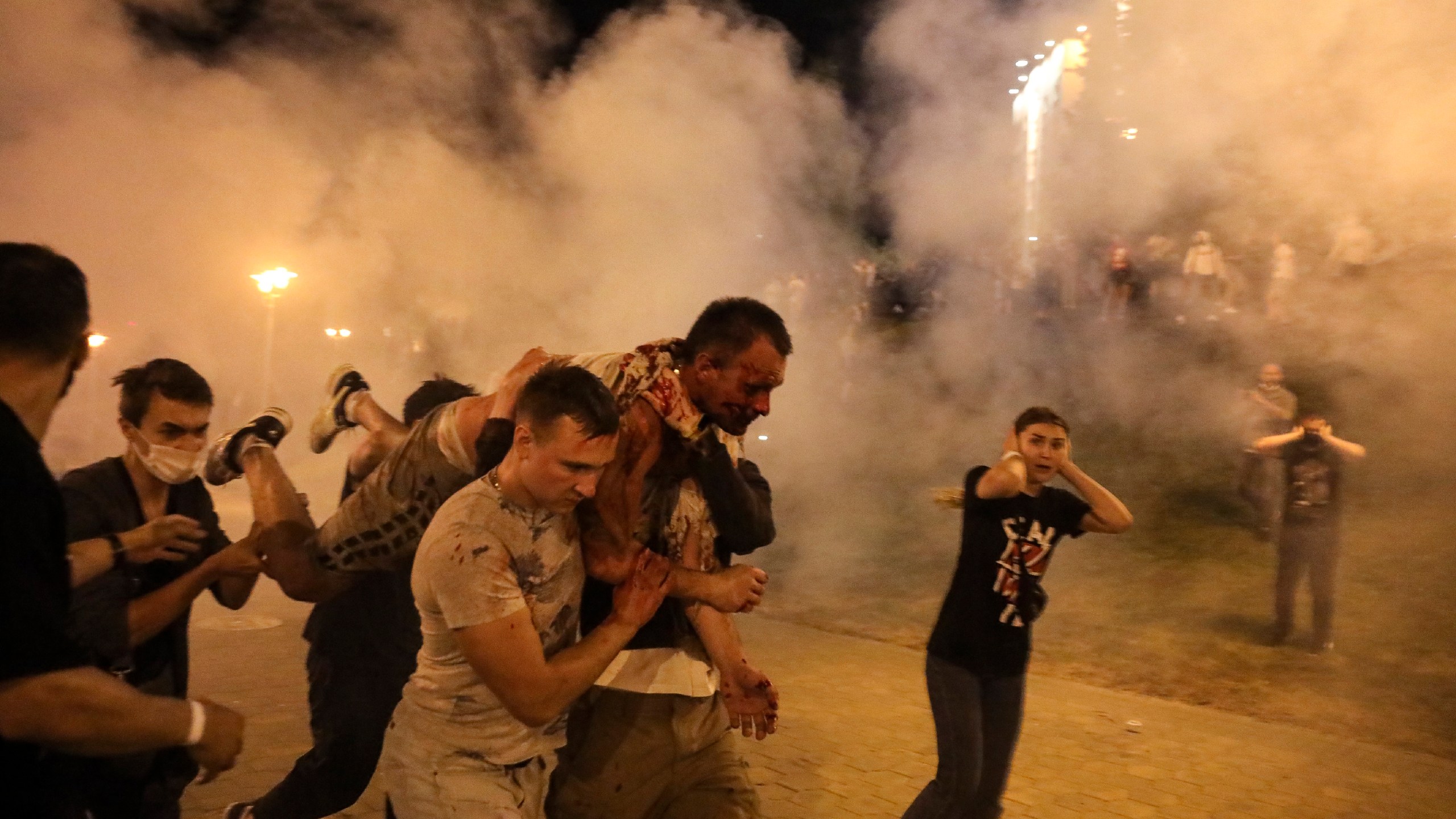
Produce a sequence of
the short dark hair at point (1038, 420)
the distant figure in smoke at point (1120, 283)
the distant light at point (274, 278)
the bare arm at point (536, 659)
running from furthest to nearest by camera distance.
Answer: the distant figure in smoke at point (1120, 283) → the distant light at point (274, 278) → the short dark hair at point (1038, 420) → the bare arm at point (536, 659)

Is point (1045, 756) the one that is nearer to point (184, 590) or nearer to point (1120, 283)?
point (184, 590)

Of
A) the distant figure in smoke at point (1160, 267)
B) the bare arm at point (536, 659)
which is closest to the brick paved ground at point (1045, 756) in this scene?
the bare arm at point (536, 659)

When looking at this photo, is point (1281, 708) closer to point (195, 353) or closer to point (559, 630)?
point (559, 630)

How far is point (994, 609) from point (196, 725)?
2.24m

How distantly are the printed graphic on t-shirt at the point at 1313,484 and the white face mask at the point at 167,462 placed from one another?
5840 millimetres

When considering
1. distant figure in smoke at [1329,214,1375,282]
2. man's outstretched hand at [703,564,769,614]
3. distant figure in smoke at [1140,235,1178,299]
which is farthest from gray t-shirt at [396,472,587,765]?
distant figure in smoke at [1140,235,1178,299]

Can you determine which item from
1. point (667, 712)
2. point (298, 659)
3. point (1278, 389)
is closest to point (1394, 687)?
point (1278, 389)

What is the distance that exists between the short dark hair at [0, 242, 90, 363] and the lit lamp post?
7.43 metres

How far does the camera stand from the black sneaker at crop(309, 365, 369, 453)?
2709 millimetres

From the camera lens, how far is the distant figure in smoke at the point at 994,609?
3.04 m

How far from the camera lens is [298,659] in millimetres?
5816

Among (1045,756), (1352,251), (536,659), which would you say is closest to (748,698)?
(536,659)

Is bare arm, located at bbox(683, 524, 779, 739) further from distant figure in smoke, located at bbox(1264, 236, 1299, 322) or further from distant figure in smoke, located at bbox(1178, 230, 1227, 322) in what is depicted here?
distant figure in smoke, located at bbox(1178, 230, 1227, 322)

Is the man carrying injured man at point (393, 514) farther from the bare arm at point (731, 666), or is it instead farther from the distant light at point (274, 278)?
the distant light at point (274, 278)
